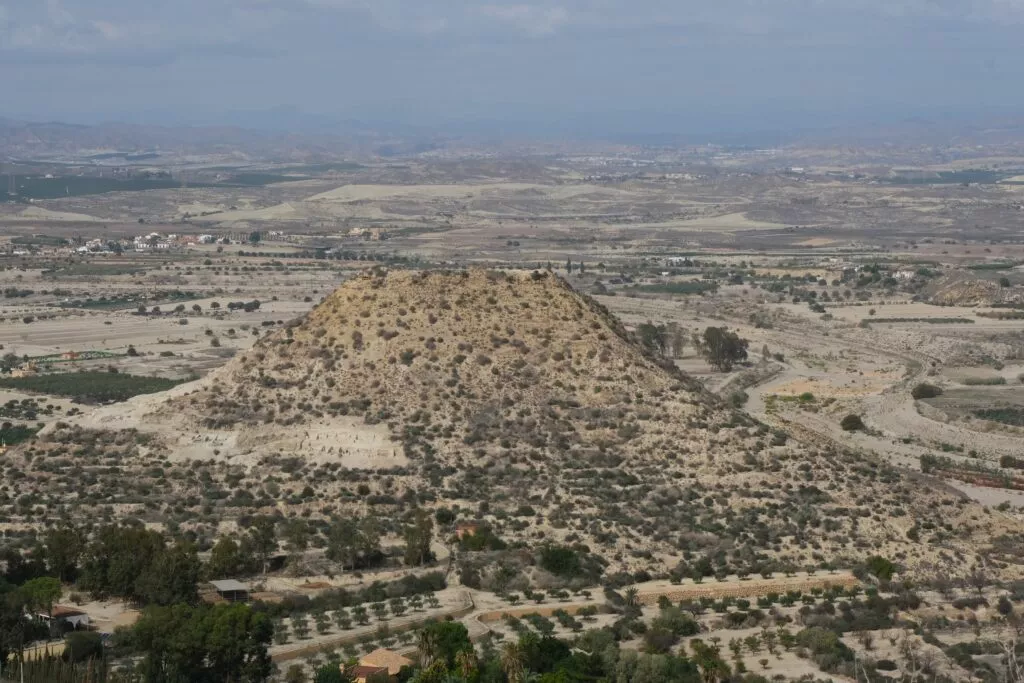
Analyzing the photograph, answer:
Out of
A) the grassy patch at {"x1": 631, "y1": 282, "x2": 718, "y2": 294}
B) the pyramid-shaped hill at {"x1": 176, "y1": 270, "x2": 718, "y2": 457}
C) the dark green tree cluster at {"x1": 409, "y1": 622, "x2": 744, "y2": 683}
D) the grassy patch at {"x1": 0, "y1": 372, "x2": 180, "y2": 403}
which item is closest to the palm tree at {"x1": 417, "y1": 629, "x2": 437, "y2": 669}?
the dark green tree cluster at {"x1": 409, "y1": 622, "x2": 744, "y2": 683}

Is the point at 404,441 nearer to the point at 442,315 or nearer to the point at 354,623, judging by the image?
the point at 442,315

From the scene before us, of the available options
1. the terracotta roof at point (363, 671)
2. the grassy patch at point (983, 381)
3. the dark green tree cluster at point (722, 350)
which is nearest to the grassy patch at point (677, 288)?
the dark green tree cluster at point (722, 350)

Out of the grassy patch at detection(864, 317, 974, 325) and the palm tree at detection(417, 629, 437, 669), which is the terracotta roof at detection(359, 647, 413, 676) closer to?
the palm tree at detection(417, 629, 437, 669)

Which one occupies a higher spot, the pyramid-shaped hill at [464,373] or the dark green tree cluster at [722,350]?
the pyramid-shaped hill at [464,373]

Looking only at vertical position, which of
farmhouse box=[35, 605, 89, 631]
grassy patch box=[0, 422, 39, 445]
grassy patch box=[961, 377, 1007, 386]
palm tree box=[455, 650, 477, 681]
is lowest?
grassy patch box=[961, 377, 1007, 386]

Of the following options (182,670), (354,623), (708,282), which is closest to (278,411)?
(354,623)

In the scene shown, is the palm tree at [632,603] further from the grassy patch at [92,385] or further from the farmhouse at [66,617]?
the grassy patch at [92,385]

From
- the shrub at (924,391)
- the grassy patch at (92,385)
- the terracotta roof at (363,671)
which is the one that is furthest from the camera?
the shrub at (924,391)

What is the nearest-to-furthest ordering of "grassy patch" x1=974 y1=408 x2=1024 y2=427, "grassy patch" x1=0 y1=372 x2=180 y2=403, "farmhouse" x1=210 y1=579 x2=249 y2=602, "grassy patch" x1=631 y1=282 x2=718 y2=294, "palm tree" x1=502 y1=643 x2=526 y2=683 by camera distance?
"palm tree" x1=502 y1=643 x2=526 y2=683
"farmhouse" x1=210 y1=579 x2=249 y2=602
"grassy patch" x1=974 y1=408 x2=1024 y2=427
"grassy patch" x1=0 y1=372 x2=180 y2=403
"grassy patch" x1=631 y1=282 x2=718 y2=294
